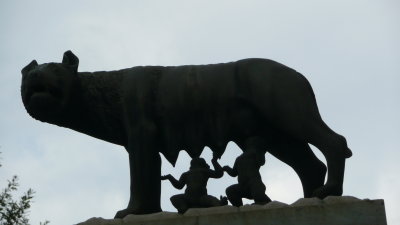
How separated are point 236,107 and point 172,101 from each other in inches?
26.9

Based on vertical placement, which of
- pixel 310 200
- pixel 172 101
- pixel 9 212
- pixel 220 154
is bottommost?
pixel 310 200

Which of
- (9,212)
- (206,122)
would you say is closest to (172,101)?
(206,122)

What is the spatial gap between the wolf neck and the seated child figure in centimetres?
145

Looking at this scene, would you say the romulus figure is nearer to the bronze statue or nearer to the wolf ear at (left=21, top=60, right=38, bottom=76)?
the bronze statue

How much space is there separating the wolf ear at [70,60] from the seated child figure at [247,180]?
84.7 inches

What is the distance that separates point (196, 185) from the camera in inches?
316

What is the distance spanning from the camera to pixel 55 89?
27.9 feet

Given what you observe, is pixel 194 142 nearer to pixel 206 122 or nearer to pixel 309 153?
pixel 206 122

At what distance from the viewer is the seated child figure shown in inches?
306

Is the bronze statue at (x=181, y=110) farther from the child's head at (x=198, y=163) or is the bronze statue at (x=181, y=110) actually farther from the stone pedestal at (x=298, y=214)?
the stone pedestal at (x=298, y=214)

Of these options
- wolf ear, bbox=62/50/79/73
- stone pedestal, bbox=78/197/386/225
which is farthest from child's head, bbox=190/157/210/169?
wolf ear, bbox=62/50/79/73

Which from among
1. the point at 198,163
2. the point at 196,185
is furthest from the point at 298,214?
the point at 198,163

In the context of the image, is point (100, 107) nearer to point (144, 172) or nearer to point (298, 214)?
point (144, 172)

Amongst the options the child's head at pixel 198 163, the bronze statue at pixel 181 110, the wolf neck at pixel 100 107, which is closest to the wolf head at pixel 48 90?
the bronze statue at pixel 181 110
